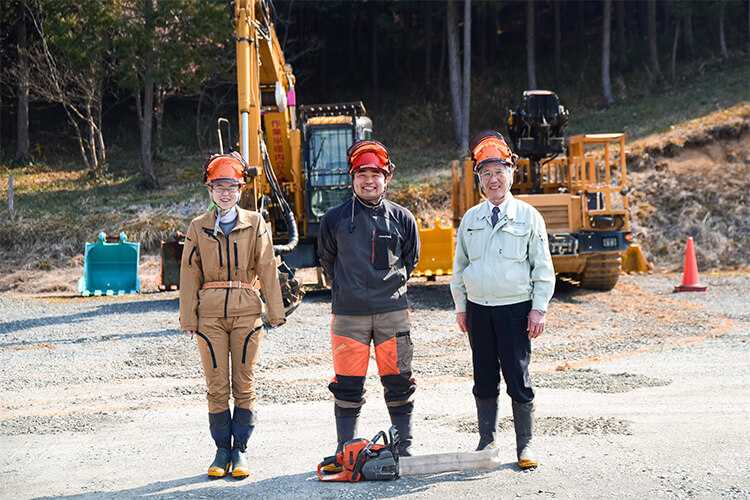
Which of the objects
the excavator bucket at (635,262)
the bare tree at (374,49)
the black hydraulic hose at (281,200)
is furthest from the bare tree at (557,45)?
the black hydraulic hose at (281,200)

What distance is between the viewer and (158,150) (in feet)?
95.5

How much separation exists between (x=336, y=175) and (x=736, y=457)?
9.45 m

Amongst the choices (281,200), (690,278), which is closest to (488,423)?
(281,200)

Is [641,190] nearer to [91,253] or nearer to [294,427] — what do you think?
[91,253]

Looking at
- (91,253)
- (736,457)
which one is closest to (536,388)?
(736,457)

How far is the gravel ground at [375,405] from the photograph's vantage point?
4457mm

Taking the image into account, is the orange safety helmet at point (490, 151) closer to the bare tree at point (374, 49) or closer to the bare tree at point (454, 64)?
the bare tree at point (454, 64)

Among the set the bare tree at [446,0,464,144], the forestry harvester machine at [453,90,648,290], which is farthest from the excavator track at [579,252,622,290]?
the bare tree at [446,0,464,144]

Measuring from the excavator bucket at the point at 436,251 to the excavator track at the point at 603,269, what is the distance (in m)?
2.49

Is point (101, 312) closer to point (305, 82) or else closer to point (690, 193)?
point (690, 193)

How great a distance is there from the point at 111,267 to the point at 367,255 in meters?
11.9

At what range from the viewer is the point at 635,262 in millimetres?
16531

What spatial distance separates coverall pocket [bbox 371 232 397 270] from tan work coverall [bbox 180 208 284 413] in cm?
71

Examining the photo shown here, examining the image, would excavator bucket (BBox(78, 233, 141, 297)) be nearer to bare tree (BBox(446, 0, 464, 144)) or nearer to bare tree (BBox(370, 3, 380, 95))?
bare tree (BBox(446, 0, 464, 144))
